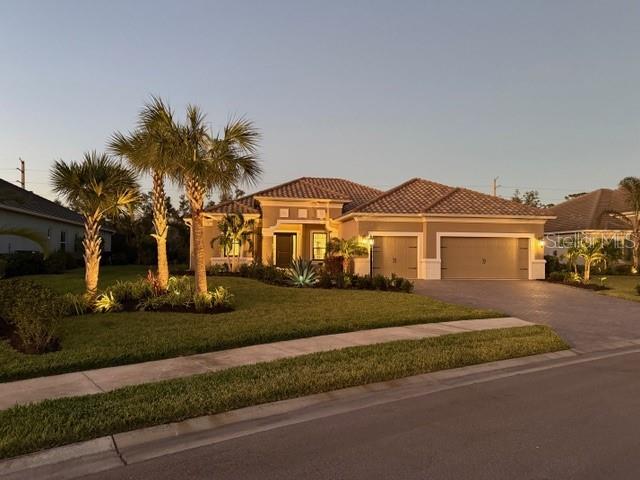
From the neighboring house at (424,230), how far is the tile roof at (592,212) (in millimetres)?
11624

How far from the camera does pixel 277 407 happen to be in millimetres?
5965

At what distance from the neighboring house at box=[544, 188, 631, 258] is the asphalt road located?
94.6 ft

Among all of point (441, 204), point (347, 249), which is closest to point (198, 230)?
point (347, 249)

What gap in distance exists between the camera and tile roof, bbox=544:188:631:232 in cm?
3391

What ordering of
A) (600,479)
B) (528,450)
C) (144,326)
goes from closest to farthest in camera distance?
1. (600,479)
2. (528,450)
3. (144,326)

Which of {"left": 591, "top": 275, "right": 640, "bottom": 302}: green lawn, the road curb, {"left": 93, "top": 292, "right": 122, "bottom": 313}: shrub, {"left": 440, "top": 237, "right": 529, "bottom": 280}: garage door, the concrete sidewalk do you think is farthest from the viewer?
{"left": 440, "top": 237, "right": 529, "bottom": 280}: garage door

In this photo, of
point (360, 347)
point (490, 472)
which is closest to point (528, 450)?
point (490, 472)

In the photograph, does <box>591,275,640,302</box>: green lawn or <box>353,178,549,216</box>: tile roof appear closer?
<box>591,275,640,302</box>: green lawn

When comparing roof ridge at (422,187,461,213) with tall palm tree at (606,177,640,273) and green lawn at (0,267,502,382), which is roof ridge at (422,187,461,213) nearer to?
Result: green lawn at (0,267,502,382)

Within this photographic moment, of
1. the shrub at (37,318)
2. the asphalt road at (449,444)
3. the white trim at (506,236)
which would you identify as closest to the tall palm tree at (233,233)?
the white trim at (506,236)

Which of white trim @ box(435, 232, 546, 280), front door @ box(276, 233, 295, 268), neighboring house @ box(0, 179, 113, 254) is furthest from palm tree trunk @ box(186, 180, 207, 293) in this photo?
front door @ box(276, 233, 295, 268)

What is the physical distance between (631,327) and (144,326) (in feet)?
36.9

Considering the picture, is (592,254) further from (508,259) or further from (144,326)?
(144,326)

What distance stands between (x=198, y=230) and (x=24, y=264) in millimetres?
13887
